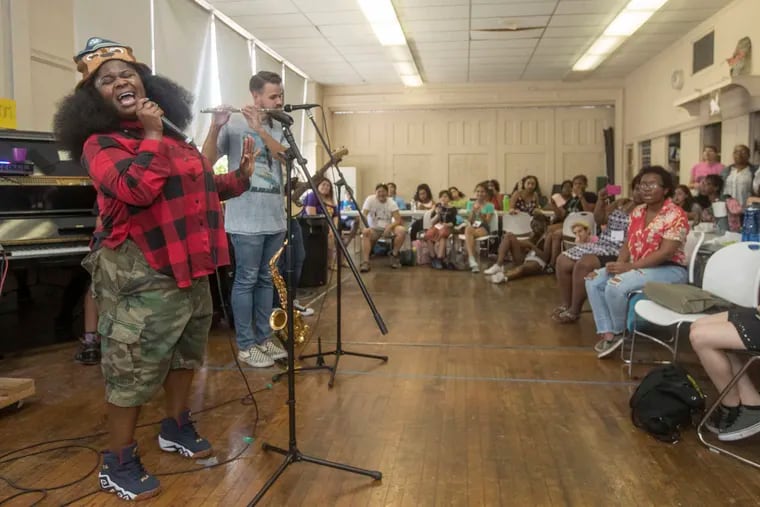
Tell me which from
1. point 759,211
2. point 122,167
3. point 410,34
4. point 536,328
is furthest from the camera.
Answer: point 410,34

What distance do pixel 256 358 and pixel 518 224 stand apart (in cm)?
→ 525

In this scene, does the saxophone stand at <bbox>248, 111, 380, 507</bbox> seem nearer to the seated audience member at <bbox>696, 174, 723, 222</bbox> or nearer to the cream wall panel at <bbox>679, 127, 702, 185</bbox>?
the seated audience member at <bbox>696, 174, 723, 222</bbox>

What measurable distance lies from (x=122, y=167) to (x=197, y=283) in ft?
1.58

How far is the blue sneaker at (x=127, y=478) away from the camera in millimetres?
1985

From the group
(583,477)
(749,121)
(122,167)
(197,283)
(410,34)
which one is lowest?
(583,477)

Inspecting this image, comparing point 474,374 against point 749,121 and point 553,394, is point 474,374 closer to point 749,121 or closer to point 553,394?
point 553,394

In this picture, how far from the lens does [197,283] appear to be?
209cm

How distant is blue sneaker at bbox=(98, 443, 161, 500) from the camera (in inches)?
78.2

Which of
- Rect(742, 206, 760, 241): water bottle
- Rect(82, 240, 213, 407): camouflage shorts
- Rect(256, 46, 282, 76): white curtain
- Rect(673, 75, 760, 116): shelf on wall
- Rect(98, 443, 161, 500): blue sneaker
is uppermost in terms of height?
Rect(256, 46, 282, 76): white curtain

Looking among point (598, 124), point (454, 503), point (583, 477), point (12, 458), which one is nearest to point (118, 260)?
point (12, 458)

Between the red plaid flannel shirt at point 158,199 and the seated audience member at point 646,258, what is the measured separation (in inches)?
96.7

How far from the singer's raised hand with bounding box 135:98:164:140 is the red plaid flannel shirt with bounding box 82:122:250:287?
3 cm

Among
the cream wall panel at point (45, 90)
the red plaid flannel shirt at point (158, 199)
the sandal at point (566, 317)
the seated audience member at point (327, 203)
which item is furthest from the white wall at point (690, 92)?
A: the cream wall panel at point (45, 90)

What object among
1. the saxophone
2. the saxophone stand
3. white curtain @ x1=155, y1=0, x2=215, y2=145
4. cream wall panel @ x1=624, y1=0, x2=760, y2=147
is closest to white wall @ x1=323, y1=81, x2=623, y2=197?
cream wall panel @ x1=624, y1=0, x2=760, y2=147
